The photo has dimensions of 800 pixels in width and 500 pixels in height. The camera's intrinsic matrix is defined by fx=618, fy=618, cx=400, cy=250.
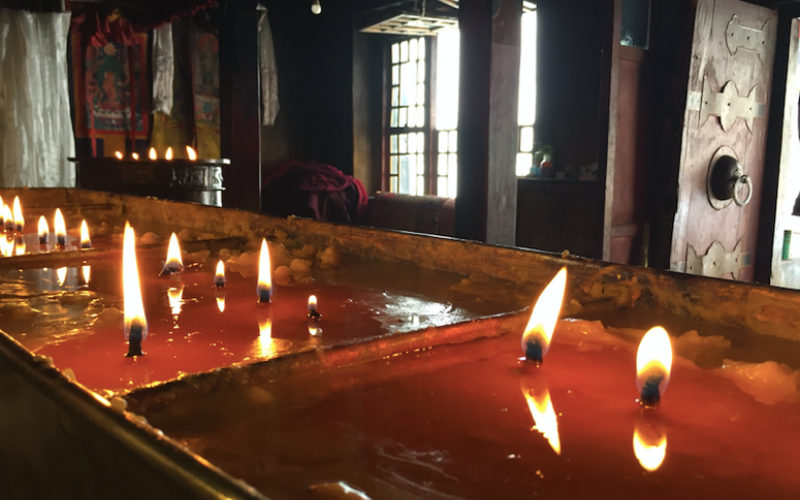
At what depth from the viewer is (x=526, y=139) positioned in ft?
24.3

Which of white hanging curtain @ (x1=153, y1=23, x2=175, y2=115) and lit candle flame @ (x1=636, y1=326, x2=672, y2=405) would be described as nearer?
lit candle flame @ (x1=636, y1=326, x2=672, y2=405)

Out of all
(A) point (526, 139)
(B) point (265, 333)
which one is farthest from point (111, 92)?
(B) point (265, 333)

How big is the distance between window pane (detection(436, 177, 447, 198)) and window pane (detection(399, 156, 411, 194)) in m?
0.55

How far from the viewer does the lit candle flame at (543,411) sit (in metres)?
0.81

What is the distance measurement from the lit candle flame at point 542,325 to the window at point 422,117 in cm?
753

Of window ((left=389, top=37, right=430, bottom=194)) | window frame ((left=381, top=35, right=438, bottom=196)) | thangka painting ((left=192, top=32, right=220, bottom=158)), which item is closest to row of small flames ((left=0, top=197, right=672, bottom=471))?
thangka painting ((left=192, top=32, right=220, bottom=158))

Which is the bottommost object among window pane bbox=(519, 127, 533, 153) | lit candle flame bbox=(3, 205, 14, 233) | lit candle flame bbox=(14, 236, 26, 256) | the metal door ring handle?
lit candle flame bbox=(14, 236, 26, 256)

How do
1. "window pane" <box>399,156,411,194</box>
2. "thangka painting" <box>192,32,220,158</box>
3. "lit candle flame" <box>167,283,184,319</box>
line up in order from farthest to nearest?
"window pane" <box>399,156,411,194</box>, "thangka painting" <box>192,32,220,158</box>, "lit candle flame" <box>167,283,184,319</box>

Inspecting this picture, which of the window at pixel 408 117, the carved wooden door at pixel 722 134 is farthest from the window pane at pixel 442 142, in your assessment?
the carved wooden door at pixel 722 134

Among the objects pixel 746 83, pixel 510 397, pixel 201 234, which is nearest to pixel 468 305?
pixel 510 397

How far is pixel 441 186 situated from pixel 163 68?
4.12 meters

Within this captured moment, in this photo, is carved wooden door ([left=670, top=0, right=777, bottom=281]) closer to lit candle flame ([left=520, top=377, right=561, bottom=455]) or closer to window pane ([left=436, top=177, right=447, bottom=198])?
window pane ([left=436, top=177, right=447, bottom=198])

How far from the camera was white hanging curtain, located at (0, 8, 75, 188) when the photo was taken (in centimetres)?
566

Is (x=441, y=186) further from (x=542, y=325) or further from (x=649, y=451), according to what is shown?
(x=649, y=451)
